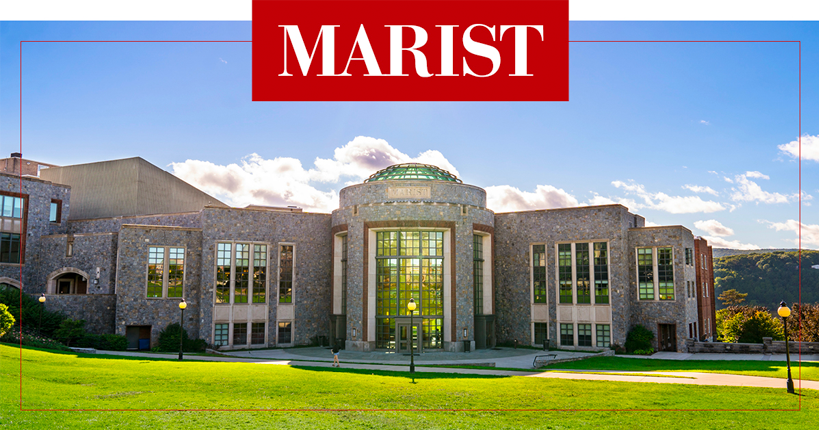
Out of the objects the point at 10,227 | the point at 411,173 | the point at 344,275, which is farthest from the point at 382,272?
the point at 10,227

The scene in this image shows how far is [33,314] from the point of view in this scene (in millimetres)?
33938

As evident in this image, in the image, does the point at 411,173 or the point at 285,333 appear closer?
the point at 285,333

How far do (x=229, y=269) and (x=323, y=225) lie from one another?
7654 millimetres

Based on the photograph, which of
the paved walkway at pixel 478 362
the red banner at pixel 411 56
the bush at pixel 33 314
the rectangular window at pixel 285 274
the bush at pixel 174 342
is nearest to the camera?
the red banner at pixel 411 56

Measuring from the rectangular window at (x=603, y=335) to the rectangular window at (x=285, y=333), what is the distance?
2192 centimetres

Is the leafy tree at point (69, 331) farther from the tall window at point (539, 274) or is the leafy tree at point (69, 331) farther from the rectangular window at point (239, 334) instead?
the tall window at point (539, 274)

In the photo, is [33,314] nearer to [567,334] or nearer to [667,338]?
[567,334]

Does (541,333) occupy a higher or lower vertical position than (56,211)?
lower

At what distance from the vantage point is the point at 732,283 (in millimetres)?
114438

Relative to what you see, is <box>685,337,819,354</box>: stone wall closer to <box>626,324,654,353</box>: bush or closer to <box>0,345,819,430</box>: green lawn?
<box>626,324,654,353</box>: bush

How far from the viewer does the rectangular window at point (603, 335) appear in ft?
122

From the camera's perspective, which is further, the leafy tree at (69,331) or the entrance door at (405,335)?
the entrance door at (405,335)

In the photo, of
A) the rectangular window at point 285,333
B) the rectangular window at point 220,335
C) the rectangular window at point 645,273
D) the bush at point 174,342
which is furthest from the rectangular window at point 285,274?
the rectangular window at point 645,273

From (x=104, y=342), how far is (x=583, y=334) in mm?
31958
